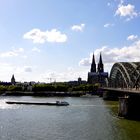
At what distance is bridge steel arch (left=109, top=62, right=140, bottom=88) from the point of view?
4198 inches

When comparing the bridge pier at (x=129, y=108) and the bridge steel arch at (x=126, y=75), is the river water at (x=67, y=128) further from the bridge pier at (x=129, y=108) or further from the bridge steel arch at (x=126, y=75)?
the bridge steel arch at (x=126, y=75)

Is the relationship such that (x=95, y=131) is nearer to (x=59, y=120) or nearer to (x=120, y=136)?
(x=120, y=136)

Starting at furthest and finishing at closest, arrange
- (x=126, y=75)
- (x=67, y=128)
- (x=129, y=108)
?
1. (x=126, y=75)
2. (x=129, y=108)
3. (x=67, y=128)

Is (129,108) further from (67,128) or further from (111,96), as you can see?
Answer: (111,96)

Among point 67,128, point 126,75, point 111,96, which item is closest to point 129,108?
point 67,128

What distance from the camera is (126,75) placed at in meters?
125

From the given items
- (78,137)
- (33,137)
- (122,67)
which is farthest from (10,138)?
(122,67)

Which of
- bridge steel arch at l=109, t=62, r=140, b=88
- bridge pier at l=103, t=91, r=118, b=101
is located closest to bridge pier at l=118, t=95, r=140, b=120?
bridge steel arch at l=109, t=62, r=140, b=88

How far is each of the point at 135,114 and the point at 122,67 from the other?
57730 mm

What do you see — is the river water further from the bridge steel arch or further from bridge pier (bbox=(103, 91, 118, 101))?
bridge pier (bbox=(103, 91, 118, 101))

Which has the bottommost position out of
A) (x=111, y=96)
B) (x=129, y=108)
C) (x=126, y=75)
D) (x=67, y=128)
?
(x=67, y=128)

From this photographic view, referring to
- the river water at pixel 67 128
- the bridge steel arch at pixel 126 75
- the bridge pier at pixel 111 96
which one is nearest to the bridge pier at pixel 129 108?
the river water at pixel 67 128

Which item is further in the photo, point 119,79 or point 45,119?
point 119,79

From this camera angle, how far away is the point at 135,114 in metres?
74.6
